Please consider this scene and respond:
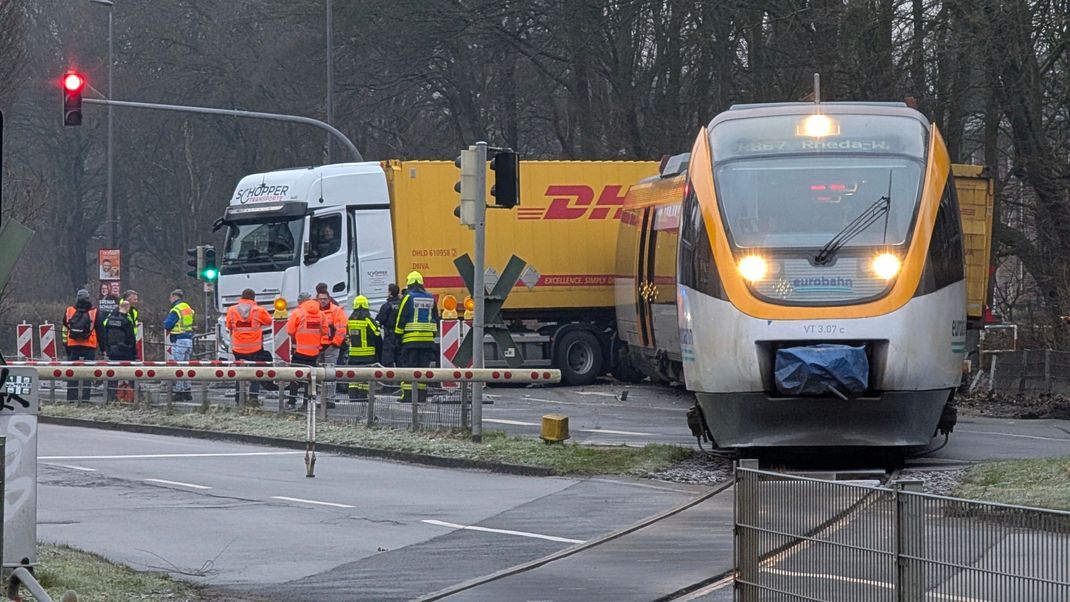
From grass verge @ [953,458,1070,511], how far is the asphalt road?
7.81ft

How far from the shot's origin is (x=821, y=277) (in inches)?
586

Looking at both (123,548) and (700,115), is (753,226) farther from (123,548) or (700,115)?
(700,115)

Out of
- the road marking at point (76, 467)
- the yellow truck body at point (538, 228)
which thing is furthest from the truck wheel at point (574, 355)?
the road marking at point (76, 467)

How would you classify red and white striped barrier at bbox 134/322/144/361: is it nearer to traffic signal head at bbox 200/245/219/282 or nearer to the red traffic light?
traffic signal head at bbox 200/245/219/282

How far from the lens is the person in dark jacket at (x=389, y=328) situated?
2680 centimetres

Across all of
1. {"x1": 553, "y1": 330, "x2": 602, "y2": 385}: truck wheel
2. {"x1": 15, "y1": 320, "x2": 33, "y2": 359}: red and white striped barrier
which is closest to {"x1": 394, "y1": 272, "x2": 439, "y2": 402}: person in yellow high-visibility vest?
{"x1": 553, "y1": 330, "x2": 602, "y2": 385}: truck wheel

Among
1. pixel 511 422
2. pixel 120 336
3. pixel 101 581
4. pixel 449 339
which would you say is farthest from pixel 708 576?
pixel 120 336

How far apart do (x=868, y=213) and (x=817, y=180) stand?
0.56 m

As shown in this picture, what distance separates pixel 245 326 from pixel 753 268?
45.5ft

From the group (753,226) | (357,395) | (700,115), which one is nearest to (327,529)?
(753,226)

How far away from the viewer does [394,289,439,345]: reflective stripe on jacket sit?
26281 mm

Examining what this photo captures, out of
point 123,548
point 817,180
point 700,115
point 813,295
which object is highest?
point 700,115

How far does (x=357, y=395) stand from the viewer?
22.3 m

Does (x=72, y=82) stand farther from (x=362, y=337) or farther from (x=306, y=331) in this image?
(x=362, y=337)
